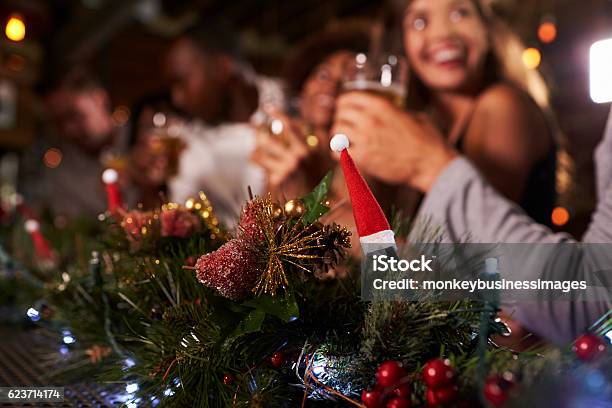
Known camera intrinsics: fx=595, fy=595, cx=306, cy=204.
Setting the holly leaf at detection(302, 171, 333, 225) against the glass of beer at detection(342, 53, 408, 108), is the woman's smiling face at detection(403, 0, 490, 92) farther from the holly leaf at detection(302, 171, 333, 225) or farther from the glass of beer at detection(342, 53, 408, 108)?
the holly leaf at detection(302, 171, 333, 225)

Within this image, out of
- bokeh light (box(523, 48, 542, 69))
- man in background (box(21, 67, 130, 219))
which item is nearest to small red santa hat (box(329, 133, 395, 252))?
bokeh light (box(523, 48, 542, 69))

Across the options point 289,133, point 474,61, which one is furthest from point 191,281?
point 474,61

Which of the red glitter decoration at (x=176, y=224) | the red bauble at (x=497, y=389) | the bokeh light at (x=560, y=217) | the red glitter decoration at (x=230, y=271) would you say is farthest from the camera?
the bokeh light at (x=560, y=217)

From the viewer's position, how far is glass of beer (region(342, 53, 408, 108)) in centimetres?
75

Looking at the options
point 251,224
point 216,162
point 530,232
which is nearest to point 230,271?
point 251,224

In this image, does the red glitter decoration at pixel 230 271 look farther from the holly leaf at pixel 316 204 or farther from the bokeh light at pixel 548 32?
the bokeh light at pixel 548 32

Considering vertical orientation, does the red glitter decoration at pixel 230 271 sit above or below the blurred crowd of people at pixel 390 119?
below

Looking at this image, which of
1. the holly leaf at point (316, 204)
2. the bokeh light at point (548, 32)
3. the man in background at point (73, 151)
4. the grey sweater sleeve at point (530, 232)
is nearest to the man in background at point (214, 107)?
the man in background at point (73, 151)

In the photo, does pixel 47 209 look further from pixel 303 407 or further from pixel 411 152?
pixel 303 407

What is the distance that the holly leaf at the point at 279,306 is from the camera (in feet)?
1.32

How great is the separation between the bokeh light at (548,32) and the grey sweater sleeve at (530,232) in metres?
0.51

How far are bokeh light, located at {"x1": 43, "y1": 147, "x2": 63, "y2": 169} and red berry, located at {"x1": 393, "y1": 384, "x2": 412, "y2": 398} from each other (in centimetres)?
→ 294

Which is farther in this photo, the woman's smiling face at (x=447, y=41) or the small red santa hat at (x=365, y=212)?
the woman's smiling face at (x=447, y=41)

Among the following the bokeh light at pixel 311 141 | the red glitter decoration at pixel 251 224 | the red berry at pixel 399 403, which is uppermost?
the bokeh light at pixel 311 141
